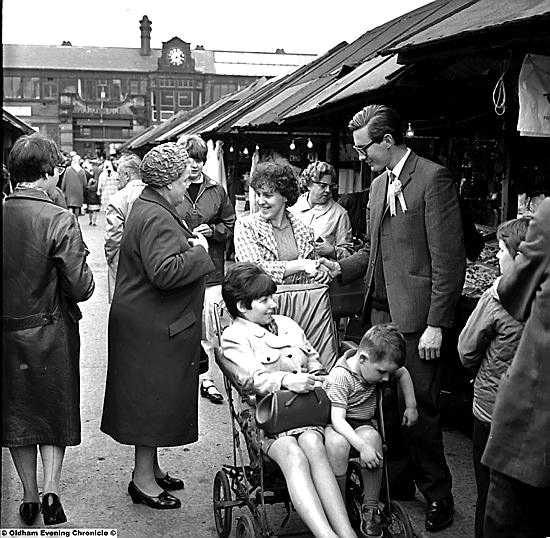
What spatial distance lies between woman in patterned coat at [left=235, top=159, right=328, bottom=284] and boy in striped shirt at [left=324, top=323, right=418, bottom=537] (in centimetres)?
74

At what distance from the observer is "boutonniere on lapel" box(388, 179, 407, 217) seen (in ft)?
14.1

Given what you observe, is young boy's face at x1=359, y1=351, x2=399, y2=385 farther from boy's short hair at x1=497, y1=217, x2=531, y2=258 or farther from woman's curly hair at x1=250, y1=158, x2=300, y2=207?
woman's curly hair at x1=250, y1=158, x2=300, y2=207

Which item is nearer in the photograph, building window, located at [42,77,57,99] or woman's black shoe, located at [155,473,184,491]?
woman's black shoe, located at [155,473,184,491]

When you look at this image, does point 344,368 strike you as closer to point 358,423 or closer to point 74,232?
point 358,423

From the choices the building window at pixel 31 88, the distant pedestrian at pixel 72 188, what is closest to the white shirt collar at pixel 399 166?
the distant pedestrian at pixel 72 188

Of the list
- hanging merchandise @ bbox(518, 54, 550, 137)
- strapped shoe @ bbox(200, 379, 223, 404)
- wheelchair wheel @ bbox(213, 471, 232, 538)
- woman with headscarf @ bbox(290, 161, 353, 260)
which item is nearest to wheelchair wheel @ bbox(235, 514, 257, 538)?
wheelchair wheel @ bbox(213, 471, 232, 538)

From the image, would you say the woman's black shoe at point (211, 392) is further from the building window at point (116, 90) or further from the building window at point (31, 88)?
the building window at point (116, 90)

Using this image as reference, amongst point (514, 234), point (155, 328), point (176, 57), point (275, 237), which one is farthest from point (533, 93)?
point (176, 57)

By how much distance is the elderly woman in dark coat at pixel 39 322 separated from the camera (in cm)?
409

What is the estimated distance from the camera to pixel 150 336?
4434mm

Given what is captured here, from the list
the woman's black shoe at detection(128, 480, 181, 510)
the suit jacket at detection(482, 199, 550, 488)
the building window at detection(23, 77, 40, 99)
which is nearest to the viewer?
the suit jacket at detection(482, 199, 550, 488)

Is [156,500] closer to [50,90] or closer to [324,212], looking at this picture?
[324,212]

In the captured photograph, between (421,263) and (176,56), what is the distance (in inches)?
2288

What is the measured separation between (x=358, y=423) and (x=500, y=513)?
4.36 ft
